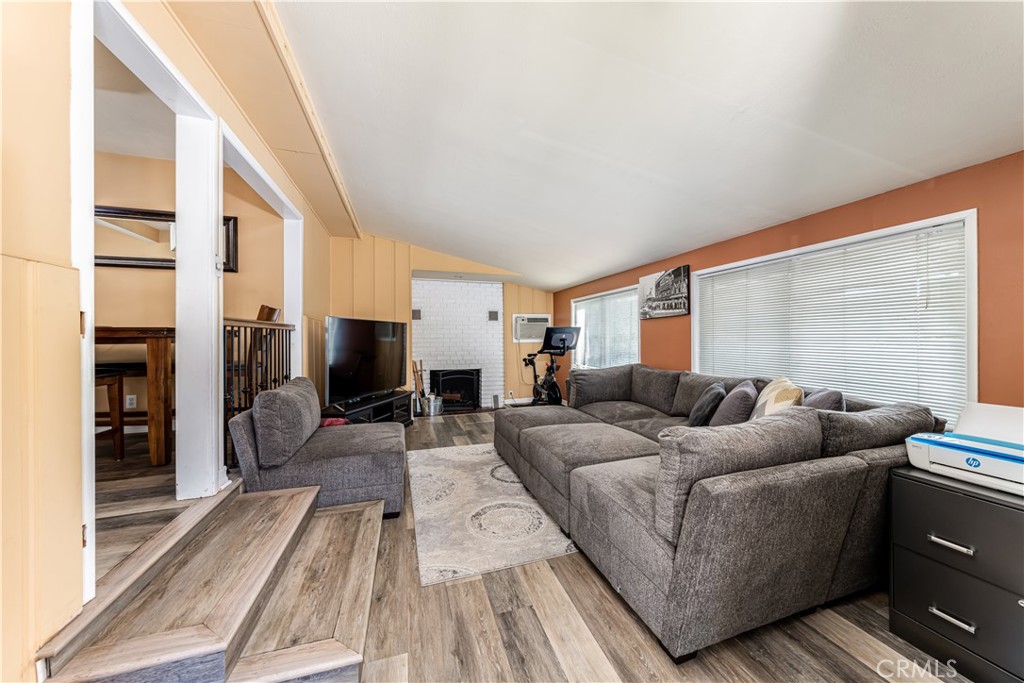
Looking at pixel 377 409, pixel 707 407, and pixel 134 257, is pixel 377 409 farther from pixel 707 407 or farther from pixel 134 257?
pixel 707 407

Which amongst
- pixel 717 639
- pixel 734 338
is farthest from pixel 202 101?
pixel 734 338

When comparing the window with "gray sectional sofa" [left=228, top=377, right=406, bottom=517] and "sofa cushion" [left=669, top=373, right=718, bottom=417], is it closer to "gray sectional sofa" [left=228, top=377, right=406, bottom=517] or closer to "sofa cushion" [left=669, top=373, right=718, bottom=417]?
"sofa cushion" [left=669, top=373, right=718, bottom=417]

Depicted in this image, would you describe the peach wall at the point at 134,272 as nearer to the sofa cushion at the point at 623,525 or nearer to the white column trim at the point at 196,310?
the white column trim at the point at 196,310

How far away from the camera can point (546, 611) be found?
60.5 inches

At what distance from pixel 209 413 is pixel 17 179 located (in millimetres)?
1240

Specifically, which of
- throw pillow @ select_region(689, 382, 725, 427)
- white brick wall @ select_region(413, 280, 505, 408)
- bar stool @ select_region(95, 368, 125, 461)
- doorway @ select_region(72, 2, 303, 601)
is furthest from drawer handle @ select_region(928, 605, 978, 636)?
white brick wall @ select_region(413, 280, 505, 408)

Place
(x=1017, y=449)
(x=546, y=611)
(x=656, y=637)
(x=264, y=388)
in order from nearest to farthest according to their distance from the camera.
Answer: (x=1017, y=449) → (x=656, y=637) → (x=546, y=611) → (x=264, y=388)

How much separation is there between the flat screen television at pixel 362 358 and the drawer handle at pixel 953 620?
4052 mm

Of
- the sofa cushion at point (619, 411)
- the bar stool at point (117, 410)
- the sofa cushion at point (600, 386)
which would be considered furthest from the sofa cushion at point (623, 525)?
the bar stool at point (117, 410)

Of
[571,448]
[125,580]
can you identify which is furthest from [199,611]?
[571,448]

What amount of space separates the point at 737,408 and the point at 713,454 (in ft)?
4.40

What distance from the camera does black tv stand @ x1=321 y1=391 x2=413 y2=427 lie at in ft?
11.8

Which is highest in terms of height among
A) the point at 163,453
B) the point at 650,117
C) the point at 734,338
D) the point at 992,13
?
the point at 650,117

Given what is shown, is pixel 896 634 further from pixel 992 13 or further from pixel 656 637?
pixel 992 13
